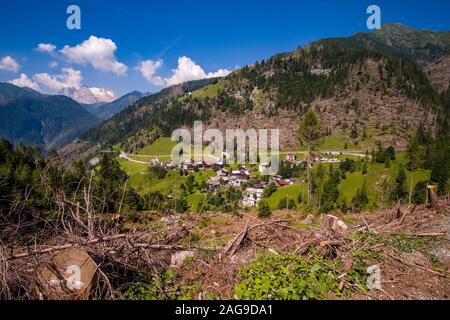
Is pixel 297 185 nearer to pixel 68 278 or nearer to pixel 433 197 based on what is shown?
pixel 433 197

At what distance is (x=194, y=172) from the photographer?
4648 inches

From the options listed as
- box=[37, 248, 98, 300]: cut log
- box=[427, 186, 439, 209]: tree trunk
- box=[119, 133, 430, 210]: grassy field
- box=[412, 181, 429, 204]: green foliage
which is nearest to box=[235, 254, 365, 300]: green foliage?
box=[37, 248, 98, 300]: cut log

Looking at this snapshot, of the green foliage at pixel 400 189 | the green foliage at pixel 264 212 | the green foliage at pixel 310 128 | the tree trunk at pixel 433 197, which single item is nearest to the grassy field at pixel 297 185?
the green foliage at pixel 400 189

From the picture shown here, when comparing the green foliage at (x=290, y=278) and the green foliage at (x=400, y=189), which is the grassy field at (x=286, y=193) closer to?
the green foliage at (x=400, y=189)

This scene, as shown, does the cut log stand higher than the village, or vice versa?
the cut log

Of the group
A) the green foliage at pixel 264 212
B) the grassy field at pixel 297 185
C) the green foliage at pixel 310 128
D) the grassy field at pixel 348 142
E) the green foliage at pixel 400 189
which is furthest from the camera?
the grassy field at pixel 348 142

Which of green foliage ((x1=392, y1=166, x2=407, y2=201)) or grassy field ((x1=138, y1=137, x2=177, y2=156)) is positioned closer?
green foliage ((x1=392, y1=166, x2=407, y2=201))

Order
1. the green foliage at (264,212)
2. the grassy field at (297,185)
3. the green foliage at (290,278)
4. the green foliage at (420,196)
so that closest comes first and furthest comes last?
the green foliage at (290,278) → the green foliage at (264,212) → the green foliage at (420,196) → the grassy field at (297,185)

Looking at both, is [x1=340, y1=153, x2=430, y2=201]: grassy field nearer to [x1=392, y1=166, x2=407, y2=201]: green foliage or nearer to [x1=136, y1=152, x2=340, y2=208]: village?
[x1=392, y1=166, x2=407, y2=201]: green foliage

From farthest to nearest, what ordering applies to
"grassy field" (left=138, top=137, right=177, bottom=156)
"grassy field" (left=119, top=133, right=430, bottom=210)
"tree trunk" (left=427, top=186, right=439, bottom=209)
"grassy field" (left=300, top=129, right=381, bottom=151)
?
"grassy field" (left=138, top=137, right=177, bottom=156) < "grassy field" (left=300, top=129, right=381, bottom=151) < "grassy field" (left=119, top=133, right=430, bottom=210) < "tree trunk" (left=427, top=186, right=439, bottom=209)

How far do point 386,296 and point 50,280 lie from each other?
638 cm

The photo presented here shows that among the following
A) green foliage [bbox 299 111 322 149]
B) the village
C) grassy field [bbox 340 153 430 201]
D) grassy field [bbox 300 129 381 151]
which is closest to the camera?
green foliage [bbox 299 111 322 149]

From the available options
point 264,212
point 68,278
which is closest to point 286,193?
point 264,212

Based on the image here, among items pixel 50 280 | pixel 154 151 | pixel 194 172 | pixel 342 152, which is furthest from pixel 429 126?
pixel 50 280
